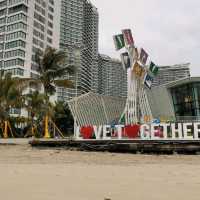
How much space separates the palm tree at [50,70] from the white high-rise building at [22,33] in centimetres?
4806

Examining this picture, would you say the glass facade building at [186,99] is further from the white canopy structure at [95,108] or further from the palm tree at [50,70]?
the palm tree at [50,70]

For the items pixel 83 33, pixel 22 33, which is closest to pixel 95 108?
pixel 22 33

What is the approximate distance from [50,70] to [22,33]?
54.0 m

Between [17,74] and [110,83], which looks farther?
[110,83]

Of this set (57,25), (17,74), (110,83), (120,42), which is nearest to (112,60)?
(110,83)

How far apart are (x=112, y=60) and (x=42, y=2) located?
3098 cm

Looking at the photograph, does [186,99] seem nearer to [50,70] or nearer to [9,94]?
[50,70]

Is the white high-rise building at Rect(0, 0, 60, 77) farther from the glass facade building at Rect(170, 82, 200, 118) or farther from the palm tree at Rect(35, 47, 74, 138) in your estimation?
the palm tree at Rect(35, 47, 74, 138)

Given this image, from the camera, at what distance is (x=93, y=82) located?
120438 mm

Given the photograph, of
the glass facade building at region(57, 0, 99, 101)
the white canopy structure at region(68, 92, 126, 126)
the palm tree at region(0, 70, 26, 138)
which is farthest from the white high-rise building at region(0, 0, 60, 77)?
the palm tree at region(0, 70, 26, 138)

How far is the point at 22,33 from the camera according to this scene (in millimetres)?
90438

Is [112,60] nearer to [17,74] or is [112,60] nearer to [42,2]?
[42,2]

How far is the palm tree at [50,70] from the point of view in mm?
40125

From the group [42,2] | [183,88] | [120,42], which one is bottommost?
[183,88]
